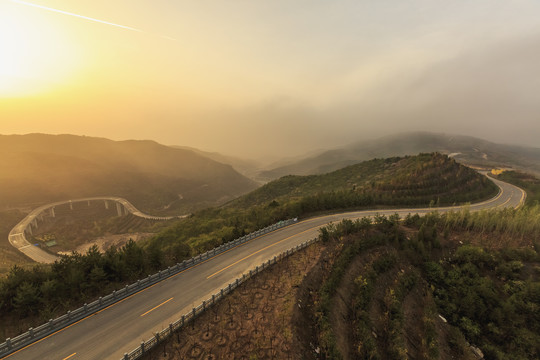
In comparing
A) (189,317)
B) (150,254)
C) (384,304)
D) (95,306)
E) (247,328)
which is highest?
(150,254)

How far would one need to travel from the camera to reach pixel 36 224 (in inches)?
4751

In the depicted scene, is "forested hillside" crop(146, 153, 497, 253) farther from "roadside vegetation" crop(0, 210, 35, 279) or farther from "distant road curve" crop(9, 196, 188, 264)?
"distant road curve" crop(9, 196, 188, 264)

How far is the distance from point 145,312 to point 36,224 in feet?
538

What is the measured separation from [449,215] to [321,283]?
30.9 metres

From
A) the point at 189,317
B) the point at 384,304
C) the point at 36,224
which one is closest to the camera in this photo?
the point at 189,317

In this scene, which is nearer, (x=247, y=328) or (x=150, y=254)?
(x=247, y=328)

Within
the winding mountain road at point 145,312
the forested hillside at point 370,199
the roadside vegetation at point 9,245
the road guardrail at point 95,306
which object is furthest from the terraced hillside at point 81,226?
the winding mountain road at point 145,312

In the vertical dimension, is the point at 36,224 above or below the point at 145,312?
below

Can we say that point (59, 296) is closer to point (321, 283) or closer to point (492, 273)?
point (321, 283)

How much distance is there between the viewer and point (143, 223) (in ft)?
414

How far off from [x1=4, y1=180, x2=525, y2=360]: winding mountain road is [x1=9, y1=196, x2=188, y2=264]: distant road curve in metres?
90.4

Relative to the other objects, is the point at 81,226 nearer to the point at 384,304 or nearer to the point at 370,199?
the point at 370,199

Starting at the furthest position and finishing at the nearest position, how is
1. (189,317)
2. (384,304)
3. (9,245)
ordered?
(9,245)
(384,304)
(189,317)

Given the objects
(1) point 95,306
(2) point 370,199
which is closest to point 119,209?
(1) point 95,306
